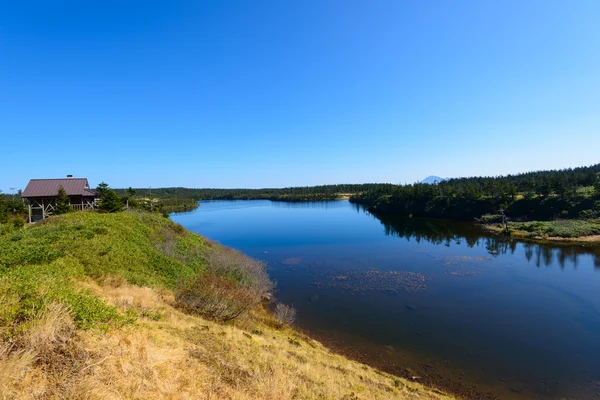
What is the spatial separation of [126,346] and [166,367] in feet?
3.45

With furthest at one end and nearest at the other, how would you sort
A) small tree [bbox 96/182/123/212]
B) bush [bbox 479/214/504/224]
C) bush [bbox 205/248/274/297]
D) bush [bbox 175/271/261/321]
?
bush [bbox 479/214/504/224], small tree [bbox 96/182/123/212], bush [bbox 205/248/274/297], bush [bbox 175/271/261/321]

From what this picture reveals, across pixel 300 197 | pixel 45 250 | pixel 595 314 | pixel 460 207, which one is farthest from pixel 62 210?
pixel 300 197

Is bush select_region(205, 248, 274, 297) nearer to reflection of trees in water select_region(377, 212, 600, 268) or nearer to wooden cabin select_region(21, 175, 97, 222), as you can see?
wooden cabin select_region(21, 175, 97, 222)

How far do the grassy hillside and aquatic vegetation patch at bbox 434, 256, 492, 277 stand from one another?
2205 cm

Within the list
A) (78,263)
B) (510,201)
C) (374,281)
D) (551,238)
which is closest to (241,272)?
(78,263)

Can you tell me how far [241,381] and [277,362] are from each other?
2.79m

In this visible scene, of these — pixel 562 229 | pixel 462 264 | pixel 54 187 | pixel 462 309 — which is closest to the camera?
pixel 462 309

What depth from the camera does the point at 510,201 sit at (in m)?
71.8

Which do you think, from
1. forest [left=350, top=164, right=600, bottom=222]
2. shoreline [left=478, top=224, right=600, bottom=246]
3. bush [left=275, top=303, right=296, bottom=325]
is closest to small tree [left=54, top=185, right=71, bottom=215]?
bush [left=275, top=303, right=296, bottom=325]

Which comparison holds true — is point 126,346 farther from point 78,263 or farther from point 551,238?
point 551,238

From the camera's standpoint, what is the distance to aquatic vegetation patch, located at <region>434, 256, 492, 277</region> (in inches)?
1231

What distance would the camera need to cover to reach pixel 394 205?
9719cm

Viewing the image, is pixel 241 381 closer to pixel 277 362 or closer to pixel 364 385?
pixel 277 362

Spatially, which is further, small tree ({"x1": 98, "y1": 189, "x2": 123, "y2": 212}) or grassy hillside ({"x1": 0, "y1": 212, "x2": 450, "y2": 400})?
small tree ({"x1": 98, "y1": 189, "x2": 123, "y2": 212})
